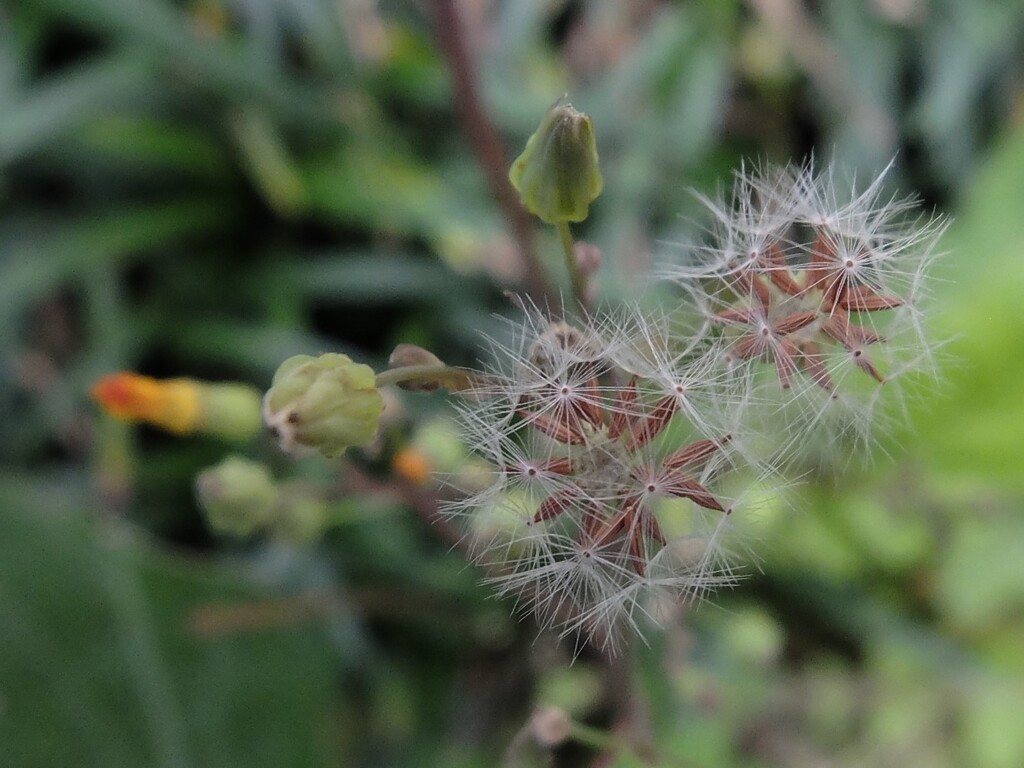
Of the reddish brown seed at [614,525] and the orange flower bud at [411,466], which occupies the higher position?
the reddish brown seed at [614,525]

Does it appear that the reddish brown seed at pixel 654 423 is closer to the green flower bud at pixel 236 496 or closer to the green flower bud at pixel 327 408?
the green flower bud at pixel 327 408

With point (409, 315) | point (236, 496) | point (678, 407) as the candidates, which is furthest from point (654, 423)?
point (409, 315)

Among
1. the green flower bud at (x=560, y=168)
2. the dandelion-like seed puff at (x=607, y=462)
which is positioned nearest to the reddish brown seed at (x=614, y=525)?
the dandelion-like seed puff at (x=607, y=462)

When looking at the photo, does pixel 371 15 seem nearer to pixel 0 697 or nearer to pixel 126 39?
pixel 126 39

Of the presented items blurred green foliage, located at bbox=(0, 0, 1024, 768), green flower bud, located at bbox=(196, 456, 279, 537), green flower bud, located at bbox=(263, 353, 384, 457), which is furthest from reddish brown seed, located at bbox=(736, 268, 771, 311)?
blurred green foliage, located at bbox=(0, 0, 1024, 768)

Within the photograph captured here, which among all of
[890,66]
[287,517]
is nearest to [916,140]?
[890,66]

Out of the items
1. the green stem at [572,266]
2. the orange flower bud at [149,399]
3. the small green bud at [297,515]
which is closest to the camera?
the green stem at [572,266]
